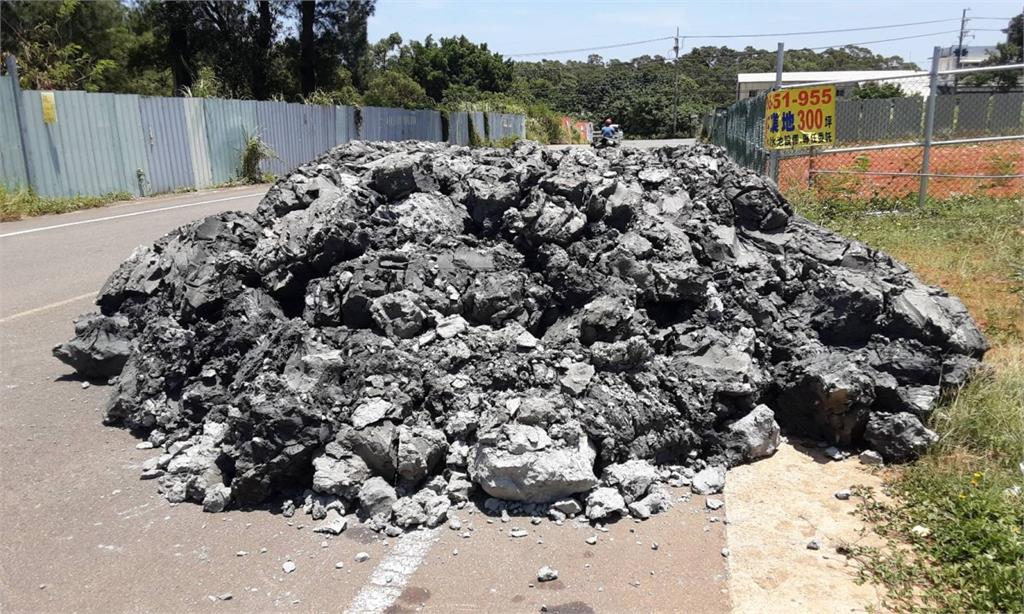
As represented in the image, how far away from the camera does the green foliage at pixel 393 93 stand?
34.1 metres

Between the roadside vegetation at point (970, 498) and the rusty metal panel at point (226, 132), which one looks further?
the rusty metal panel at point (226, 132)

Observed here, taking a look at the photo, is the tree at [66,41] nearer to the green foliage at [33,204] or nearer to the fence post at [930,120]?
the green foliage at [33,204]

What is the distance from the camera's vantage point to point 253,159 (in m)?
20.4

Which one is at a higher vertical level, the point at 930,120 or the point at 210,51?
the point at 210,51

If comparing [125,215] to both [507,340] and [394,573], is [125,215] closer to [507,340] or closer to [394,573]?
[507,340]

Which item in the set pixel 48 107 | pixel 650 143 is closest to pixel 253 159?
pixel 48 107

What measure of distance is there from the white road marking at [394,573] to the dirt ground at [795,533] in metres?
1.43

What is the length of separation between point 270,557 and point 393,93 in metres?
37.5

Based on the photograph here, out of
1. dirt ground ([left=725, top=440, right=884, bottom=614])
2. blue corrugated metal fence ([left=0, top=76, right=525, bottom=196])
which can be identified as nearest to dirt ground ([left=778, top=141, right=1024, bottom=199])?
dirt ground ([left=725, top=440, right=884, bottom=614])

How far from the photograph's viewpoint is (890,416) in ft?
14.7

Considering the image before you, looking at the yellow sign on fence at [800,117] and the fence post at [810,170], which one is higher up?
the yellow sign on fence at [800,117]

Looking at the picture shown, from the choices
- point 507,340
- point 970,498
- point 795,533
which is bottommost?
point 795,533

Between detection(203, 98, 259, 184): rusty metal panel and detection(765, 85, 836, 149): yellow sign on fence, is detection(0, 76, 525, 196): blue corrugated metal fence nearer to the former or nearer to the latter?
detection(203, 98, 259, 184): rusty metal panel

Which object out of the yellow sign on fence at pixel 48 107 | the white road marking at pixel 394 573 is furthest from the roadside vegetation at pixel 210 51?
the white road marking at pixel 394 573
